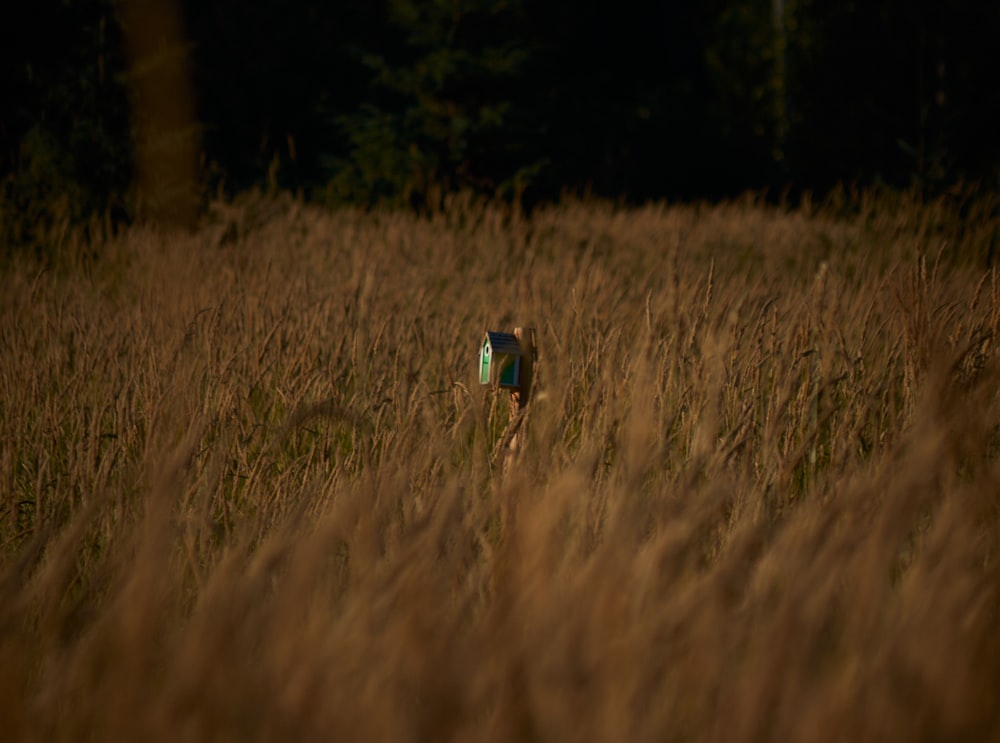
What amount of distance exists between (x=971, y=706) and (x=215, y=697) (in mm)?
687

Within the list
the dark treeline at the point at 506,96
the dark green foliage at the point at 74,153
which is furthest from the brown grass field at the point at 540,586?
the dark treeline at the point at 506,96

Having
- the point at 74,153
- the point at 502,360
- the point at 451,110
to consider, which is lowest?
the point at 502,360

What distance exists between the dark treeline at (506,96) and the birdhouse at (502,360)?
5949 mm

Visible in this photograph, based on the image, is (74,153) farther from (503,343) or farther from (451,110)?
(503,343)

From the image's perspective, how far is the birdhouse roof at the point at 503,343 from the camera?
6.78ft

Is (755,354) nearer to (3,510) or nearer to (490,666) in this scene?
(490,666)

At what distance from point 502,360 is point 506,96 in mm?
11104

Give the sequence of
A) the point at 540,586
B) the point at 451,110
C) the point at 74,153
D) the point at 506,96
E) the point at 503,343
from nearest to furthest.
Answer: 1. the point at 540,586
2. the point at 503,343
3. the point at 74,153
4. the point at 451,110
5. the point at 506,96

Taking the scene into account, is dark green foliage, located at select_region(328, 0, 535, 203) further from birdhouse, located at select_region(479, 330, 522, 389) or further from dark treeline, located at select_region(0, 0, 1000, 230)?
birdhouse, located at select_region(479, 330, 522, 389)

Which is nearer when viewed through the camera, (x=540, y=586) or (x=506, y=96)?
(x=540, y=586)

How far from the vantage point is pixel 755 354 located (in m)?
2.39

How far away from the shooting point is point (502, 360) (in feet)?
→ 6.88

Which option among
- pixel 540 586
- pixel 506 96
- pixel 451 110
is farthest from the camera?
pixel 506 96

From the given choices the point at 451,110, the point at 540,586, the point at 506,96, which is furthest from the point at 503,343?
the point at 506,96
